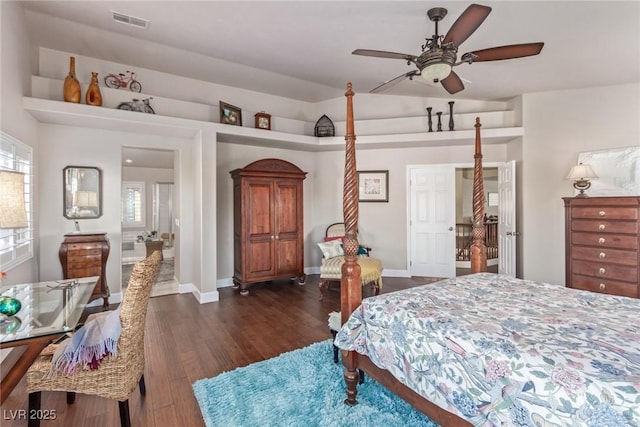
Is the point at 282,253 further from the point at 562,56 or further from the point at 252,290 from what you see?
the point at 562,56

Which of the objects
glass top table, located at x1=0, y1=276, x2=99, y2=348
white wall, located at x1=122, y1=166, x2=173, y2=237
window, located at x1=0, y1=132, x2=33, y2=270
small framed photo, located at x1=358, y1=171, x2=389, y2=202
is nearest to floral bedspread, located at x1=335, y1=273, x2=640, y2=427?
glass top table, located at x1=0, y1=276, x2=99, y2=348

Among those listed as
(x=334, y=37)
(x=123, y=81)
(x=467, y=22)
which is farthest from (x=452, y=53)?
(x=123, y=81)

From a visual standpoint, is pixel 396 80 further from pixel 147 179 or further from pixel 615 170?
pixel 147 179

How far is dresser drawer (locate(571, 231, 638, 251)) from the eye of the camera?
316 cm

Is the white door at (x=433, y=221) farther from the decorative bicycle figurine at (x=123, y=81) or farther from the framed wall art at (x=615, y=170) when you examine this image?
the decorative bicycle figurine at (x=123, y=81)

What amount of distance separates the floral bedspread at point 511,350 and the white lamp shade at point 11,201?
214 centimetres

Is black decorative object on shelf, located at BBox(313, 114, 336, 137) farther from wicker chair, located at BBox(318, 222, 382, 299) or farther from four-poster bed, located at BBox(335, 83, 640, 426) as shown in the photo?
four-poster bed, located at BBox(335, 83, 640, 426)

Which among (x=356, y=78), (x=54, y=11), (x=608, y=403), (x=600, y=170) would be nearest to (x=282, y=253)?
(x=356, y=78)

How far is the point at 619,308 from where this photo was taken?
1732 millimetres

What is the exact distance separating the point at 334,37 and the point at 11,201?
3.09m

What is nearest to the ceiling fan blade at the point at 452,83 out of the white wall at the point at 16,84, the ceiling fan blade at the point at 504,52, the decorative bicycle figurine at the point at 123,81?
the ceiling fan blade at the point at 504,52

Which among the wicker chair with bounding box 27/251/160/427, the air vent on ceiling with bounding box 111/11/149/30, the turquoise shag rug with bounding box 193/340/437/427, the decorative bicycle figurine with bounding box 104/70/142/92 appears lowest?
the turquoise shag rug with bounding box 193/340/437/427

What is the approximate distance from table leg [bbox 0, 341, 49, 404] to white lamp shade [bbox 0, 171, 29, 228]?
2.44 feet

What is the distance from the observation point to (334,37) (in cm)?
326
